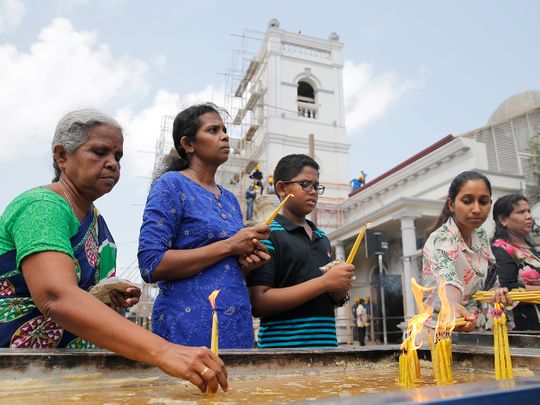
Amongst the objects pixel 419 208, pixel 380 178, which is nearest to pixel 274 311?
pixel 419 208

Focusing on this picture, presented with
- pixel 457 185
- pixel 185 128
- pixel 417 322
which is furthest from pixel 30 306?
pixel 457 185

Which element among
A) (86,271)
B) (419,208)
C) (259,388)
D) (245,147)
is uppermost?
(245,147)

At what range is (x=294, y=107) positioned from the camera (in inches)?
971

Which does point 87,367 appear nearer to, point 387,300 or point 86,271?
point 86,271

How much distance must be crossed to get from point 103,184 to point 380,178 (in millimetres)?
16994

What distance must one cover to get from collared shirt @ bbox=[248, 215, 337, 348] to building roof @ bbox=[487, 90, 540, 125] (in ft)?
61.5

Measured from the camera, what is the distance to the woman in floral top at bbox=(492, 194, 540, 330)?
9.45ft

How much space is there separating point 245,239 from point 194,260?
0.23 metres

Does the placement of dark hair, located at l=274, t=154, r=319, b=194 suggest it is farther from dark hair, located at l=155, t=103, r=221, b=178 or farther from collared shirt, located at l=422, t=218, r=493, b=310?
collared shirt, located at l=422, t=218, r=493, b=310

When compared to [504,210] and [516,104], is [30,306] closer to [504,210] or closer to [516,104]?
[504,210]

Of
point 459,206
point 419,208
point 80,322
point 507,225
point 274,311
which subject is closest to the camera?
point 80,322

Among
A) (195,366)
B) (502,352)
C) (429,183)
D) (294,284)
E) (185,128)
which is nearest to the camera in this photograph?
(195,366)

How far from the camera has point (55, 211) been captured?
140 centimetres

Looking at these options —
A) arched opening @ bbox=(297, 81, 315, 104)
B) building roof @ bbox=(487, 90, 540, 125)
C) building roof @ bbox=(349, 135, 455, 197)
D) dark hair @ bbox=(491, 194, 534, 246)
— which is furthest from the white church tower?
dark hair @ bbox=(491, 194, 534, 246)
